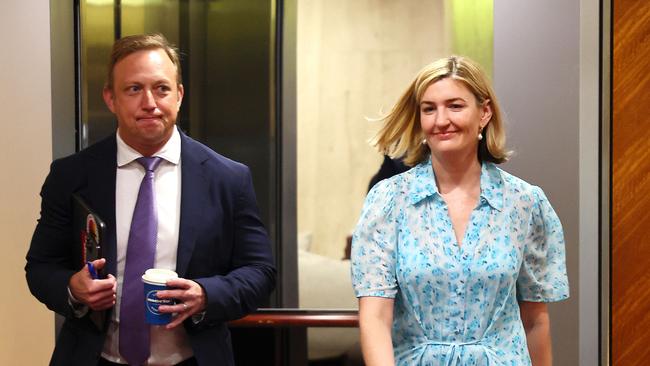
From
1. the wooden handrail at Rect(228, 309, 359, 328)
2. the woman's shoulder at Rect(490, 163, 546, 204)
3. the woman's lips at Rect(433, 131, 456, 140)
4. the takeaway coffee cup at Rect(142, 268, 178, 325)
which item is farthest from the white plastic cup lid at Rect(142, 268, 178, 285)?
the wooden handrail at Rect(228, 309, 359, 328)

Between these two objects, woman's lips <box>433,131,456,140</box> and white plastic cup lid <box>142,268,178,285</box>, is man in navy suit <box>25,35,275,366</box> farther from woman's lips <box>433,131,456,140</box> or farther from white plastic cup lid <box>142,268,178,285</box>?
woman's lips <box>433,131,456,140</box>

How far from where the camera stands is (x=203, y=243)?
2.47m

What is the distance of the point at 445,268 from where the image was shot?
2334mm

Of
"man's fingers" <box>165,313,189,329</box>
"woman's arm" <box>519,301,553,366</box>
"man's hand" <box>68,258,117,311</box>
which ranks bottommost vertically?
"woman's arm" <box>519,301,553,366</box>

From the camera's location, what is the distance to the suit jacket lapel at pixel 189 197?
2.45m

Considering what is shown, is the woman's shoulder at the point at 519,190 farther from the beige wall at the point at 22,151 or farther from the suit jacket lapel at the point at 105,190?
the beige wall at the point at 22,151

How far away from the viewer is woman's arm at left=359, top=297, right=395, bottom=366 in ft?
7.51

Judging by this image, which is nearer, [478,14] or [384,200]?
[384,200]

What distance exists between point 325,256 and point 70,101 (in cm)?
112

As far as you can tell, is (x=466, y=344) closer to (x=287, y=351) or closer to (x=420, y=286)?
(x=420, y=286)

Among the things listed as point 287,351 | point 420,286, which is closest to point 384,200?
point 420,286

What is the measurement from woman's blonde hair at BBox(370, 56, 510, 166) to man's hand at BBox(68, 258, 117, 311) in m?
0.77

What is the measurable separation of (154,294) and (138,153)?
16.6 inches

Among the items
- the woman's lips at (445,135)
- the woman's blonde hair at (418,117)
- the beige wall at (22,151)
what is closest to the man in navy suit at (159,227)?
the woman's blonde hair at (418,117)
